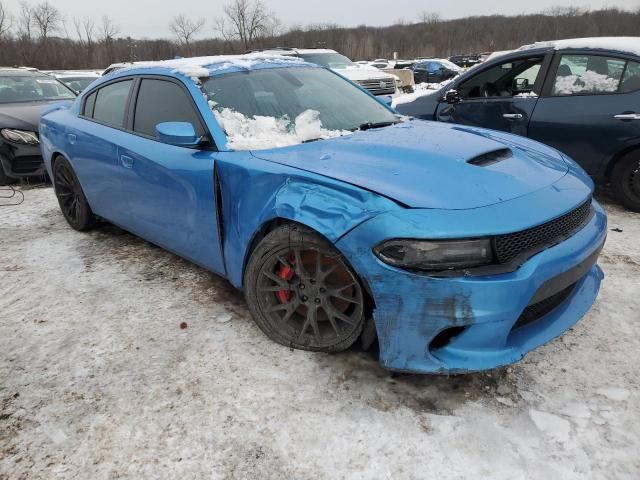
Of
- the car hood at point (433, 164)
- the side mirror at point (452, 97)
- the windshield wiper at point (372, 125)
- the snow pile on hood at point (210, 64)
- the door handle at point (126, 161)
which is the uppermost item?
the snow pile on hood at point (210, 64)

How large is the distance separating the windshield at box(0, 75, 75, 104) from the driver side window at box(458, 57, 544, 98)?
6.04m

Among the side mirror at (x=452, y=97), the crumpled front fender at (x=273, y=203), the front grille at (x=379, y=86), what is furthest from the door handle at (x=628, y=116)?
the front grille at (x=379, y=86)

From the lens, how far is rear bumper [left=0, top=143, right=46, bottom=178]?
6.08 meters

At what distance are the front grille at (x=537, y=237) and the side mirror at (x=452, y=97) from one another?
3181mm

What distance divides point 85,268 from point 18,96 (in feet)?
15.8

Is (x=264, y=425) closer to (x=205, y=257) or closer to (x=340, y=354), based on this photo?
(x=340, y=354)

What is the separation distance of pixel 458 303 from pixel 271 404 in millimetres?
947

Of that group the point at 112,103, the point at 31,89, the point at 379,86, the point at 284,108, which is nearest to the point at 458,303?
the point at 284,108

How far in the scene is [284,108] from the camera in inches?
115

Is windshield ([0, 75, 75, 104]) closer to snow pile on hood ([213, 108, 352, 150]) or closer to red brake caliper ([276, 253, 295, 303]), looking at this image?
snow pile on hood ([213, 108, 352, 150])

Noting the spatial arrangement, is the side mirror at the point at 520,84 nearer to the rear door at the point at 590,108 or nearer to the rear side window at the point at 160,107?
the rear door at the point at 590,108

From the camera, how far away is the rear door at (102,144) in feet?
11.5

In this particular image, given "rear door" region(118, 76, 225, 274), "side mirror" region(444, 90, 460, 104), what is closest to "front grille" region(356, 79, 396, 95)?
"side mirror" region(444, 90, 460, 104)

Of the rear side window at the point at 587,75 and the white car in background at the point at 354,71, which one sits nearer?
the rear side window at the point at 587,75
